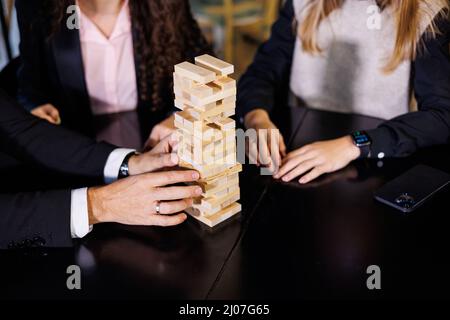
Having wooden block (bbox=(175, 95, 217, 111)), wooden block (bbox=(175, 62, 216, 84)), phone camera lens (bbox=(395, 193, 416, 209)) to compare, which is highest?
wooden block (bbox=(175, 62, 216, 84))

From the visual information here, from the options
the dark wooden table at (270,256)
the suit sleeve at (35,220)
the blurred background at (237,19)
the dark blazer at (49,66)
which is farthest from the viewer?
the blurred background at (237,19)

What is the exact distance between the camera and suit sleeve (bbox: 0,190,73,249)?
1203mm

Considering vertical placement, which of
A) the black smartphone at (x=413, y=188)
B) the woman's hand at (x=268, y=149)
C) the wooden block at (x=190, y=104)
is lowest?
the black smartphone at (x=413, y=188)

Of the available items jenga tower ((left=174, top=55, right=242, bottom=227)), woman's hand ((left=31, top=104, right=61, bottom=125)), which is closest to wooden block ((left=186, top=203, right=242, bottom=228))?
jenga tower ((left=174, top=55, right=242, bottom=227))

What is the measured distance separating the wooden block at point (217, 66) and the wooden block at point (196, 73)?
27mm

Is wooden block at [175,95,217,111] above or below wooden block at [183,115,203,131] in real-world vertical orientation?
above

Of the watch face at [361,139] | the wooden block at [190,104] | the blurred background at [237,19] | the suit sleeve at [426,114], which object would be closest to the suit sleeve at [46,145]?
the wooden block at [190,104]

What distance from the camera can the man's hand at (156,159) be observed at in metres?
1.37

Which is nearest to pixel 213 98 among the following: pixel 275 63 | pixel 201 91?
pixel 201 91

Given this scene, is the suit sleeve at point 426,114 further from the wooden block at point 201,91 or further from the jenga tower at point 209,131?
the wooden block at point 201,91

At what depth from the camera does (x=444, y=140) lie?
1.64 meters

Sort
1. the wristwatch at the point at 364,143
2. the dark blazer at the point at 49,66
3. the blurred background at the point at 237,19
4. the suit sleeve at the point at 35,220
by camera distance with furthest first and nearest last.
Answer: the blurred background at the point at 237,19 < the dark blazer at the point at 49,66 < the wristwatch at the point at 364,143 < the suit sleeve at the point at 35,220

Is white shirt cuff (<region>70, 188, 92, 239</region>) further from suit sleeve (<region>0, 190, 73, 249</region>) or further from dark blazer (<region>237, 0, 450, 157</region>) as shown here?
dark blazer (<region>237, 0, 450, 157</region>)

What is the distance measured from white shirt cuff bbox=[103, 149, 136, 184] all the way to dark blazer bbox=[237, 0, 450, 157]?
0.51 metres
